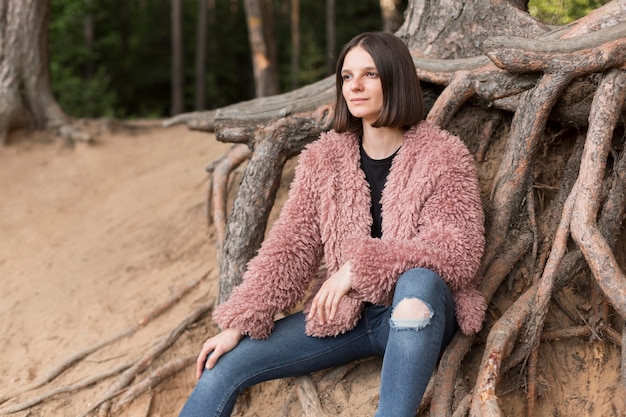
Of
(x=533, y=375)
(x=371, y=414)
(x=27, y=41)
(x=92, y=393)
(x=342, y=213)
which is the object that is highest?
(x=27, y=41)

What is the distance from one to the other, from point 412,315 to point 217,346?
87 cm

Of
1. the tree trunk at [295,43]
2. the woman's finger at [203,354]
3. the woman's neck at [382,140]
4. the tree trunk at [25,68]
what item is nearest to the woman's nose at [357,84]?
the woman's neck at [382,140]

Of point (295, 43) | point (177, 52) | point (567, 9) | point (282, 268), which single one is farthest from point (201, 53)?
point (282, 268)

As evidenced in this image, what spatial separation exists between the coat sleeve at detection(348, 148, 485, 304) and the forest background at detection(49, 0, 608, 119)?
11.4 m

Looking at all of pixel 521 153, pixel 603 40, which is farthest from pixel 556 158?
pixel 603 40

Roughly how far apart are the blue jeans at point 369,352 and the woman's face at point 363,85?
2.42ft

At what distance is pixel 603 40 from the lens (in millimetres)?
2930

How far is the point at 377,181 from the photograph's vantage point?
9.90 feet

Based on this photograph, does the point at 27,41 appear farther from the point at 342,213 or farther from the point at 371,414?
the point at 371,414

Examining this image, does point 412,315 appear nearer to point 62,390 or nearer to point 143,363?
point 143,363

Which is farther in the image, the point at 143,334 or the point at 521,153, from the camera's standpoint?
the point at 143,334

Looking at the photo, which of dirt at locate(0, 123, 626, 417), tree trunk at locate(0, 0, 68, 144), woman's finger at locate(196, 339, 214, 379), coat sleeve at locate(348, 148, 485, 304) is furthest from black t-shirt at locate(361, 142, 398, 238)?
tree trunk at locate(0, 0, 68, 144)

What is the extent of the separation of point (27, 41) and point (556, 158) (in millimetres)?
5376

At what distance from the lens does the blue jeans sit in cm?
247
